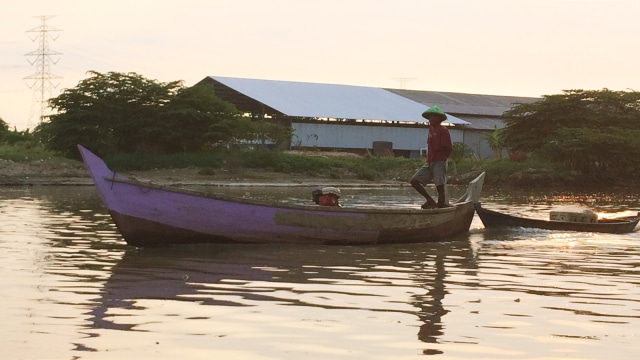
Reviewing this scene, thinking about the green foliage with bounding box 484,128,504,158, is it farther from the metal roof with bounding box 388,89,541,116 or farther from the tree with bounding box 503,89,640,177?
the metal roof with bounding box 388,89,541,116

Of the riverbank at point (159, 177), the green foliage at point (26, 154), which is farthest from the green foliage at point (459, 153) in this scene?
the green foliage at point (26, 154)

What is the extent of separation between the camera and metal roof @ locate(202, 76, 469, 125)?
49.1 meters

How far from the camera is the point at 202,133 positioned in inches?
1638

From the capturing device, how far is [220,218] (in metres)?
13.3

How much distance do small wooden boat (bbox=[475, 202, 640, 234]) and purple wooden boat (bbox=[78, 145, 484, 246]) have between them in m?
3.09

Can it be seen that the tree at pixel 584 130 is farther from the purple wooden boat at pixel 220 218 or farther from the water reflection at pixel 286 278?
the water reflection at pixel 286 278

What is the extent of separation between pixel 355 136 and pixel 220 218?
38699 millimetres

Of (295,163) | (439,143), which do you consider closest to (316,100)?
(295,163)

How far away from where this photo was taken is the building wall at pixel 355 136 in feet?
163

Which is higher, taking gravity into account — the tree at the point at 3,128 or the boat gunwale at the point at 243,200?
the tree at the point at 3,128

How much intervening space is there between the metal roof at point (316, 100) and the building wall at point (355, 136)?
2.18 feet

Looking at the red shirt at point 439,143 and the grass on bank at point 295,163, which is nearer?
the red shirt at point 439,143

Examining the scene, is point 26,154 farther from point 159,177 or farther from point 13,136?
point 13,136

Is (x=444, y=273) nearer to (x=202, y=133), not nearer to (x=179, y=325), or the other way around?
(x=179, y=325)
